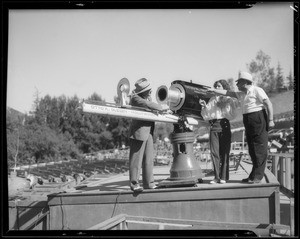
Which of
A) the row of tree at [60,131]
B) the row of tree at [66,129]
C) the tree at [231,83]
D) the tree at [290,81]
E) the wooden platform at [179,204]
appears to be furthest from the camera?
the row of tree at [60,131]

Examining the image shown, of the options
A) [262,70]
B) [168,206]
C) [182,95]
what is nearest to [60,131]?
[182,95]

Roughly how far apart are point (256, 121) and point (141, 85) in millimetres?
1170

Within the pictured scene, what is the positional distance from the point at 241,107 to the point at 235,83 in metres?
0.26

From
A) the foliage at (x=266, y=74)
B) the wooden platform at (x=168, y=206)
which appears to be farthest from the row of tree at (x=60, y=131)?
the foliage at (x=266, y=74)

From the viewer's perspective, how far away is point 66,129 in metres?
5.07

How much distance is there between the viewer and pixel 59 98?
4.18 m

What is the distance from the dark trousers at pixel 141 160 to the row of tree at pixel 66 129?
50cm

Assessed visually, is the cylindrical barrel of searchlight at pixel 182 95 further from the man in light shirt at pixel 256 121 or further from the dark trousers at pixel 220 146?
the man in light shirt at pixel 256 121

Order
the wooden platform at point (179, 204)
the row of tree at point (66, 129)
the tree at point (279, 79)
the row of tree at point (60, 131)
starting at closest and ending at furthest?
the wooden platform at point (179, 204)
the tree at point (279, 79)
the row of tree at point (66, 129)
the row of tree at point (60, 131)

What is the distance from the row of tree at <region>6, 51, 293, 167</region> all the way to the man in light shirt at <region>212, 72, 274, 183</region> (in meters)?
0.17

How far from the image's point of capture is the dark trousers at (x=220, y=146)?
3.61 metres

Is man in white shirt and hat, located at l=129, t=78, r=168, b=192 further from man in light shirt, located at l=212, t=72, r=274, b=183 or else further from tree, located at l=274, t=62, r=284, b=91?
tree, located at l=274, t=62, r=284, b=91
